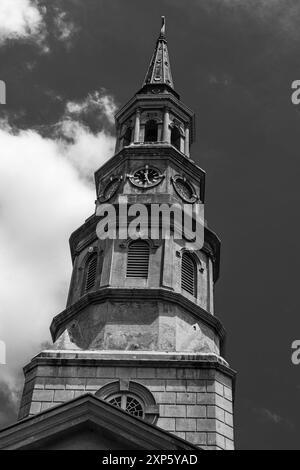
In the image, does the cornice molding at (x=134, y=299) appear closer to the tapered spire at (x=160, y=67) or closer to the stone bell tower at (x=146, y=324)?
the stone bell tower at (x=146, y=324)

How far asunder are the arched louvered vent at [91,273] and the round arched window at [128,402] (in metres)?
6.94

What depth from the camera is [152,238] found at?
34.8 meters

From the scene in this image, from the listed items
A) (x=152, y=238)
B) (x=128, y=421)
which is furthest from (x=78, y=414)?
(x=152, y=238)

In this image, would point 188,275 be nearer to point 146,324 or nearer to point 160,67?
point 146,324

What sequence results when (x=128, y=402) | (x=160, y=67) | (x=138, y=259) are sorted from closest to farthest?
(x=128, y=402), (x=138, y=259), (x=160, y=67)

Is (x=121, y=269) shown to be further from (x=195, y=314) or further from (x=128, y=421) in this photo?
(x=128, y=421)

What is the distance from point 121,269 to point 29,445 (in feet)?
42.9

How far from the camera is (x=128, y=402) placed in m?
28.5

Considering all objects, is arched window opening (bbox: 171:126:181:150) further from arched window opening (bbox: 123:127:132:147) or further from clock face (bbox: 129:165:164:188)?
clock face (bbox: 129:165:164:188)

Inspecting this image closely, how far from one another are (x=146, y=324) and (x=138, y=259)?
385 centimetres

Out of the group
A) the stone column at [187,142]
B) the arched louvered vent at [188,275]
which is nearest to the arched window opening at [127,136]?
the stone column at [187,142]

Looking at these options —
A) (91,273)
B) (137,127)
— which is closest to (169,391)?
(91,273)

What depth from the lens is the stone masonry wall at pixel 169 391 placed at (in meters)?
27.7

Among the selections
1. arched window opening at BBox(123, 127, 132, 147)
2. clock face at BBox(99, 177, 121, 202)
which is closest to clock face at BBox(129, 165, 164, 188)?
clock face at BBox(99, 177, 121, 202)
